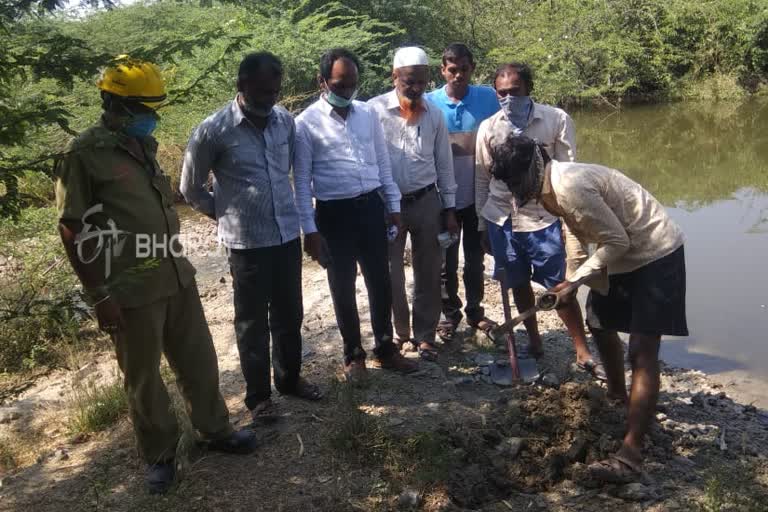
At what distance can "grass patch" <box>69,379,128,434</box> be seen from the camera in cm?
388

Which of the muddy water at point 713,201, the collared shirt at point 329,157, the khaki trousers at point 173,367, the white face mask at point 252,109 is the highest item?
the white face mask at point 252,109

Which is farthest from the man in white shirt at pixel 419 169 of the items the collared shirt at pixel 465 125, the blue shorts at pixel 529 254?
the blue shorts at pixel 529 254

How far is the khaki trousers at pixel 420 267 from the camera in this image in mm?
4344

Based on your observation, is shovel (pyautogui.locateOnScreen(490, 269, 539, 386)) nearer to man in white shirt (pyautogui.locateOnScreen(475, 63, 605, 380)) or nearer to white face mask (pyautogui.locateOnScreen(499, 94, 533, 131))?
man in white shirt (pyautogui.locateOnScreen(475, 63, 605, 380))

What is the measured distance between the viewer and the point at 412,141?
4.25m

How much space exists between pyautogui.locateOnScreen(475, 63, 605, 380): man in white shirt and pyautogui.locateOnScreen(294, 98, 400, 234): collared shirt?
0.77m

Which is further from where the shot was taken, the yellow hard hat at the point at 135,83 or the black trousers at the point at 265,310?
the black trousers at the point at 265,310

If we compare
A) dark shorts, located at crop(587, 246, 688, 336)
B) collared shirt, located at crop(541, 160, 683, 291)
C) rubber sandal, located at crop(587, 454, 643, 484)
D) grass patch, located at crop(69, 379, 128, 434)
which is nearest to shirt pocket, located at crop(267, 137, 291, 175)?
collared shirt, located at crop(541, 160, 683, 291)

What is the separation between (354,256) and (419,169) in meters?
0.71

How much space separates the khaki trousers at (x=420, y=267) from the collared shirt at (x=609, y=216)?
119 cm

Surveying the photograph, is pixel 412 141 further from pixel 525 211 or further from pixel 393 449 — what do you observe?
pixel 393 449

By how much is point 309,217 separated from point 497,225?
1.20 metres

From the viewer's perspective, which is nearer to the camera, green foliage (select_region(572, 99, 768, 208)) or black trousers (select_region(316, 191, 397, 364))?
black trousers (select_region(316, 191, 397, 364))

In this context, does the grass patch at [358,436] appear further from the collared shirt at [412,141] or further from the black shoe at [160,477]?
the collared shirt at [412,141]
